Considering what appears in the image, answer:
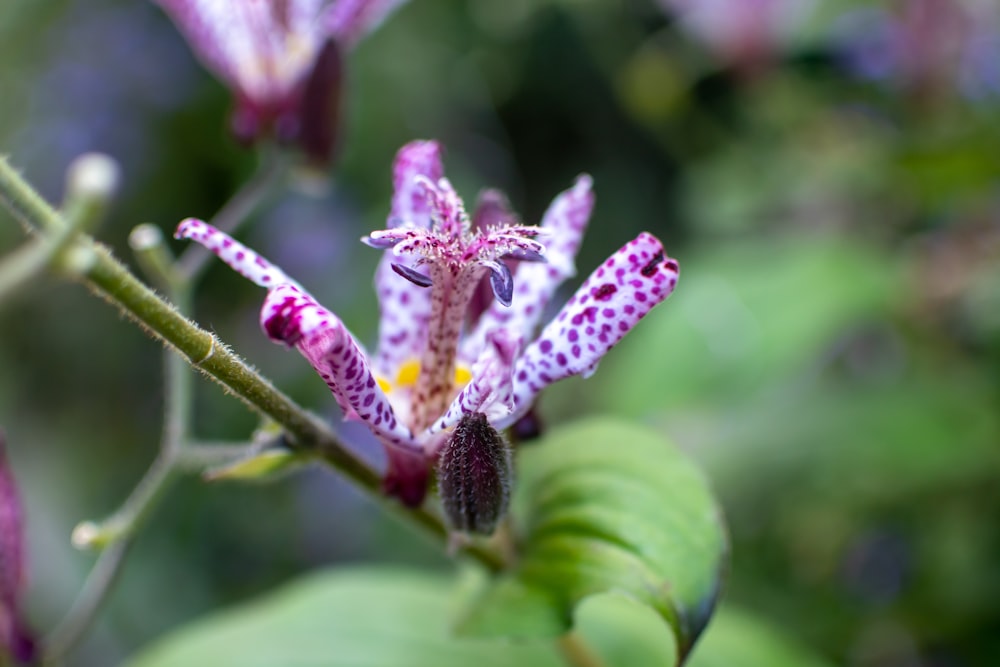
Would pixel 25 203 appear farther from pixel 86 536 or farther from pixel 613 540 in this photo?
pixel 613 540

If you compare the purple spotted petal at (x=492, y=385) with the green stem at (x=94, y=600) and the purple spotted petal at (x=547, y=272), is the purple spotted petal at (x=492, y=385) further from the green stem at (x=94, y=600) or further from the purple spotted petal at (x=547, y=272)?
the green stem at (x=94, y=600)

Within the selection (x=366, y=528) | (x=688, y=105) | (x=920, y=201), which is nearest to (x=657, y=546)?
(x=920, y=201)

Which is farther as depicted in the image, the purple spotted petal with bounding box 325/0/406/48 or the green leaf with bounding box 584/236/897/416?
the green leaf with bounding box 584/236/897/416

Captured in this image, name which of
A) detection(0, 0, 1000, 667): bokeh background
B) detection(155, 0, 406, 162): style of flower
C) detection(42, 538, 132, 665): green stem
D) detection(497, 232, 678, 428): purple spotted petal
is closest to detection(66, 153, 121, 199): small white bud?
detection(497, 232, 678, 428): purple spotted petal

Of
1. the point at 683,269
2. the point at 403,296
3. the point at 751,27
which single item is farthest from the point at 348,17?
the point at 751,27

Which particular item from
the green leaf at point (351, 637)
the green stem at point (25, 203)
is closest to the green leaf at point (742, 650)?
the green leaf at point (351, 637)

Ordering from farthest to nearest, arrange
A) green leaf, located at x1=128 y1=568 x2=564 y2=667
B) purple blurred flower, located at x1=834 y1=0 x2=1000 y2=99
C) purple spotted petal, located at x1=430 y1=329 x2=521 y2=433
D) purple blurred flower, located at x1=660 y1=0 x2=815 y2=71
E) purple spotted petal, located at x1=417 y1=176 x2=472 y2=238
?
purple blurred flower, located at x1=660 y1=0 x2=815 y2=71 → purple blurred flower, located at x1=834 y1=0 x2=1000 y2=99 → green leaf, located at x1=128 y1=568 x2=564 y2=667 → purple spotted petal, located at x1=417 y1=176 x2=472 y2=238 → purple spotted petal, located at x1=430 y1=329 x2=521 y2=433

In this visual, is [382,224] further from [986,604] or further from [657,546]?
[657,546]

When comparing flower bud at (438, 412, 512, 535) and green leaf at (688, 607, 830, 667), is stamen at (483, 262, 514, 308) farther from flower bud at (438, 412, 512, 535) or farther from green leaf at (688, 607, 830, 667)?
green leaf at (688, 607, 830, 667)
